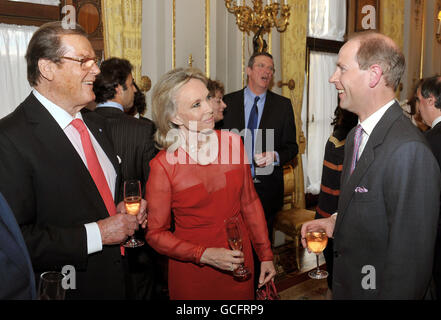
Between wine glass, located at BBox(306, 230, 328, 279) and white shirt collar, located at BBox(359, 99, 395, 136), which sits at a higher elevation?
white shirt collar, located at BBox(359, 99, 395, 136)

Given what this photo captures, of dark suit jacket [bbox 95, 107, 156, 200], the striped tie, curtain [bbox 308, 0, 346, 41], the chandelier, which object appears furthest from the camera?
curtain [bbox 308, 0, 346, 41]

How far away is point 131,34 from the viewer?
417 centimetres

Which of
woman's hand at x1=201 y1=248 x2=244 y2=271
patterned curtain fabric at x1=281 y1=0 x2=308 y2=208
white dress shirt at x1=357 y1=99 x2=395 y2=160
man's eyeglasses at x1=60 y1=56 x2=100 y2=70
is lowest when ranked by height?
woman's hand at x1=201 y1=248 x2=244 y2=271

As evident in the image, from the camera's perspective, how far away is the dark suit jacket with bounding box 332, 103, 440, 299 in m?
1.49

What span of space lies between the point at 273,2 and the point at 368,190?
13.2 feet

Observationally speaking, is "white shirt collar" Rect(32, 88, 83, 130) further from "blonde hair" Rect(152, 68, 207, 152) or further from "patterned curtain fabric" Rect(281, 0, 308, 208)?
"patterned curtain fabric" Rect(281, 0, 308, 208)

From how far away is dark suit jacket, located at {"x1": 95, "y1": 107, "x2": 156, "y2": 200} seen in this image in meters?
3.03

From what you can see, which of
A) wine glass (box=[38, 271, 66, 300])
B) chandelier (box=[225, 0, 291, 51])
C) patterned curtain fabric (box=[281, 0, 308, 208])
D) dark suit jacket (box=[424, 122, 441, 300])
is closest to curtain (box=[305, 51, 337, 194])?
patterned curtain fabric (box=[281, 0, 308, 208])

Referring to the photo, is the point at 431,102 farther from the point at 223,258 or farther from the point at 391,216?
the point at 223,258

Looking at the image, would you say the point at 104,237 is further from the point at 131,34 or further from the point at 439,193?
the point at 131,34

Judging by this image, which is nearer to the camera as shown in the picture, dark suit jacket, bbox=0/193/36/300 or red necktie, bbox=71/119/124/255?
dark suit jacket, bbox=0/193/36/300

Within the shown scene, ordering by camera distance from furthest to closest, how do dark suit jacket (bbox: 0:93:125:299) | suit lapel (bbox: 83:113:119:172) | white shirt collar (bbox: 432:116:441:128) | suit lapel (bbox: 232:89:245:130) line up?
suit lapel (bbox: 232:89:245:130) < white shirt collar (bbox: 432:116:441:128) < suit lapel (bbox: 83:113:119:172) < dark suit jacket (bbox: 0:93:125:299)

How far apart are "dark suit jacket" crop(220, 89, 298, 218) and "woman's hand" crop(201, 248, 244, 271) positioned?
214cm

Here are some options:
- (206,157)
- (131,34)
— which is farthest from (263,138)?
(206,157)
